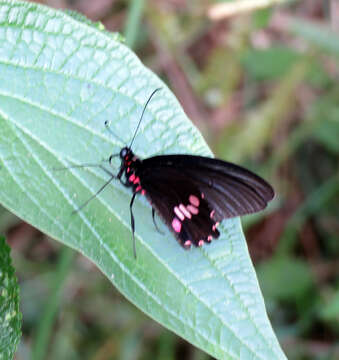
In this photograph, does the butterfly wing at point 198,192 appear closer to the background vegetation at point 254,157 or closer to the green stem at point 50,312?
the green stem at point 50,312

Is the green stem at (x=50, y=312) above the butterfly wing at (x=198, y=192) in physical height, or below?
below

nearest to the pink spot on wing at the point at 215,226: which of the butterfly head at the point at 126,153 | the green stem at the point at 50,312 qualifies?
the butterfly head at the point at 126,153

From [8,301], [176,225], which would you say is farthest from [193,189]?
[8,301]

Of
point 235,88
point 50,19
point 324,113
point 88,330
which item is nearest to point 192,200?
point 50,19

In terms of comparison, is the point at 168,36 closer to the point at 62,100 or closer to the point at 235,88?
the point at 235,88

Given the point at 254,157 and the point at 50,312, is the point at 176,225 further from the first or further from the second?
the point at 254,157

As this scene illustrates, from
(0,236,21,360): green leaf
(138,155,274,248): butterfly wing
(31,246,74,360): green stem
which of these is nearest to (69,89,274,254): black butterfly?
(138,155,274,248): butterfly wing
